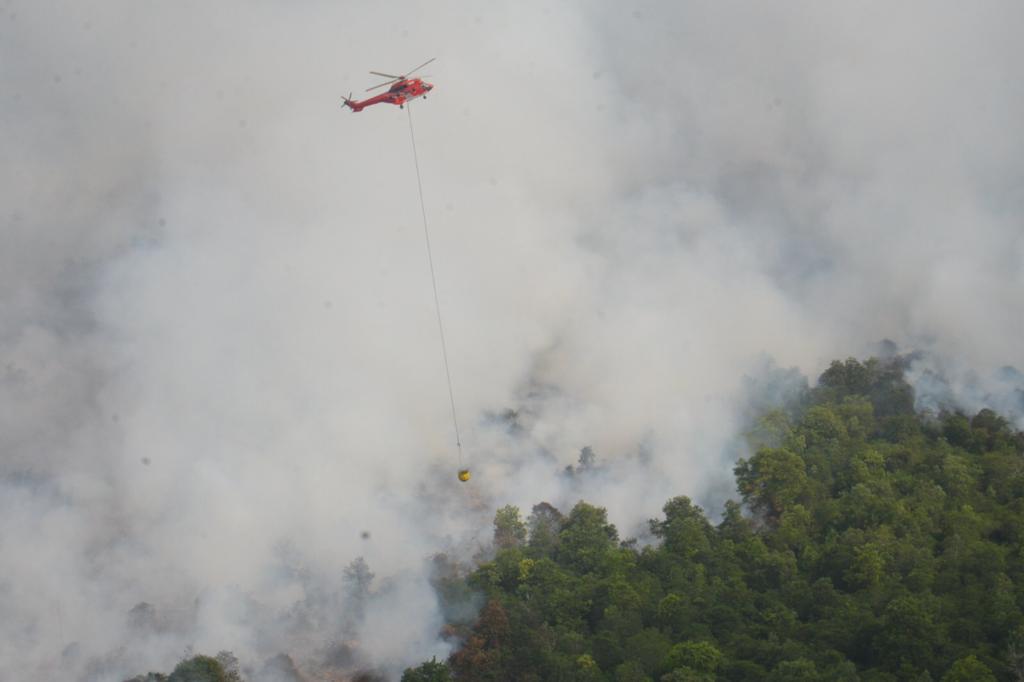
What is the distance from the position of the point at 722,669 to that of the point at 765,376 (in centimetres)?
4437

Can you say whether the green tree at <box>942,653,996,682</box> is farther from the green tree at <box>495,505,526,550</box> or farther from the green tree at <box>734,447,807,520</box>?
the green tree at <box>495,505,526,550</box>

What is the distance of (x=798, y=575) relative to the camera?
65312 millimetres

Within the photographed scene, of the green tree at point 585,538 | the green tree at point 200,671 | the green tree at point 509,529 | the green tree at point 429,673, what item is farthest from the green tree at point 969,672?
the green tree at point 200,671

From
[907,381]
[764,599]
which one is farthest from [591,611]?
[907,381]

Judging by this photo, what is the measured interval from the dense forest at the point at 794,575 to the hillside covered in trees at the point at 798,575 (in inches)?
3.9

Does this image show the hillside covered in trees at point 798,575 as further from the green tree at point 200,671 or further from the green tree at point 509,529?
the green tree at point 200,671

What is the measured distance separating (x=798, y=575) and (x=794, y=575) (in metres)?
0.61

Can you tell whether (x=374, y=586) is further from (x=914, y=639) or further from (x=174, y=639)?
(x=914, y=639)

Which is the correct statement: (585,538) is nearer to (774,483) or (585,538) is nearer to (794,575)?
(794,575)

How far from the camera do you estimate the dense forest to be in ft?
184

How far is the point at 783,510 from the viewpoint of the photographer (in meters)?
71.8

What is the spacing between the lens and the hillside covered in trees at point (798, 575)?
184ft

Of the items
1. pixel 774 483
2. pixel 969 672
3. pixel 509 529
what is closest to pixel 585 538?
pixel 509 529

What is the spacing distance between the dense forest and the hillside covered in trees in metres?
0.10
